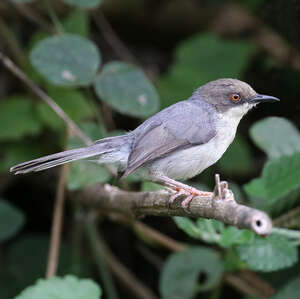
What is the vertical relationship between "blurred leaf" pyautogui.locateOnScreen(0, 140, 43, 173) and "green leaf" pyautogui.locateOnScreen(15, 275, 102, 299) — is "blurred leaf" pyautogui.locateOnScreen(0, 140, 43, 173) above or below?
above

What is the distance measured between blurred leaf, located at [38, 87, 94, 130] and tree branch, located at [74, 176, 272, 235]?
0.72 meters

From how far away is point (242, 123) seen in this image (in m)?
6.21

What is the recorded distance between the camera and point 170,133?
379 centimetres

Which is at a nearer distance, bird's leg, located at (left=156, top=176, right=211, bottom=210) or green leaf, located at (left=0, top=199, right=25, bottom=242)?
bird's leg, located at (left=156, top=176, right=211, bottom=210)

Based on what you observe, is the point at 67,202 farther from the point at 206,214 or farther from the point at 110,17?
the point at 206,214

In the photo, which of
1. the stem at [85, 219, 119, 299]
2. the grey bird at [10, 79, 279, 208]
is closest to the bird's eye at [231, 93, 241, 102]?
the grey bird at [10, 79, 279, 208]

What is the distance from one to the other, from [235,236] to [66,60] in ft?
6.62

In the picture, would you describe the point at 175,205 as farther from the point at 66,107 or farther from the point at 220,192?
the point at 66,107

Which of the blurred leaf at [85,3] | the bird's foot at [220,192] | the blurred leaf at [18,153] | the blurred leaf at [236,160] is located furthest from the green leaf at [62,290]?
the blurred leaf at [236,160]

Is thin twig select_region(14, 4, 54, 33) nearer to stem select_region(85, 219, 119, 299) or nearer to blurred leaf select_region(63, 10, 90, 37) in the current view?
blurred leaf select_region(63, 10, 90, 37)

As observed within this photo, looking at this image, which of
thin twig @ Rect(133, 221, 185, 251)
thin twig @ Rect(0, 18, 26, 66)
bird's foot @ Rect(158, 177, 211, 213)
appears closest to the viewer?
bird's foot @ Rect(158, 177, 211, 213)

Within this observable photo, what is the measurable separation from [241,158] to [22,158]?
2.23 meters

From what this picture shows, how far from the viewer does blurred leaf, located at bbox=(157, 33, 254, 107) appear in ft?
18.3

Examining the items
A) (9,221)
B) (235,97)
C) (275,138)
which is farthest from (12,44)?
(275,138)
